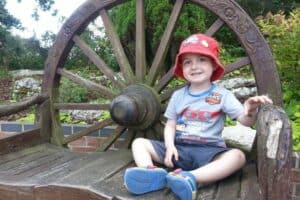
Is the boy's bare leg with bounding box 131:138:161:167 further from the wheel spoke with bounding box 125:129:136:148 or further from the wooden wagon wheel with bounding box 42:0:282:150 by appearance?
the wheel spoke with bounding box 125:129:136:148

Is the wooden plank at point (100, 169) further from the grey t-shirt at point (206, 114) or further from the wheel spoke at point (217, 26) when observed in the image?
the wheel spoke at point (217, 26)

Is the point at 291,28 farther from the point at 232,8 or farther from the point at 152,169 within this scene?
the point at 152,169

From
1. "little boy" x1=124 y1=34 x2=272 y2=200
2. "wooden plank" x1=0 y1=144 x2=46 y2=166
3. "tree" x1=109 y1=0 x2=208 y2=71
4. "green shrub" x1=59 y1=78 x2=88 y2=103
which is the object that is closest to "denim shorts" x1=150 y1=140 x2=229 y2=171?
"little boy" x1=124 y1=34 x2=272 y2=200

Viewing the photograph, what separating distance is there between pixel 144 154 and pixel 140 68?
664mm

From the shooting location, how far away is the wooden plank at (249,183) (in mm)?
1595

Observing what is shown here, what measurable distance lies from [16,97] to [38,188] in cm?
391

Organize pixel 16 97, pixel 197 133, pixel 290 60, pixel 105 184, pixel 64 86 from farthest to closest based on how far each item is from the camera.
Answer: pixel 16 97, pixel 64 86, pixel 290 60, pixel 197 133, pixel 105 184

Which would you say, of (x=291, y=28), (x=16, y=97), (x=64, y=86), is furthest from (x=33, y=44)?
(x=291, y=28)

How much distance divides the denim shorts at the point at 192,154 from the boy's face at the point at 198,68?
30cm

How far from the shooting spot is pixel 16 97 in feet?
17.9

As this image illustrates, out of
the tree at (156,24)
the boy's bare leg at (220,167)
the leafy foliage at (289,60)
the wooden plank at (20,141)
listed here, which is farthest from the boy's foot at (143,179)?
the tree at (156,24)

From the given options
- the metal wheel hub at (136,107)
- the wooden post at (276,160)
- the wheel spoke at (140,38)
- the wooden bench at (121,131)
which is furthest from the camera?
the wheel spoke at (140,38)

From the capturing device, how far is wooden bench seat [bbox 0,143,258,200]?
165cm

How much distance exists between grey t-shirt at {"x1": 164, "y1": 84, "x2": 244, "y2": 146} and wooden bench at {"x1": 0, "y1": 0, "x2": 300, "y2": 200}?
6.2 inches
